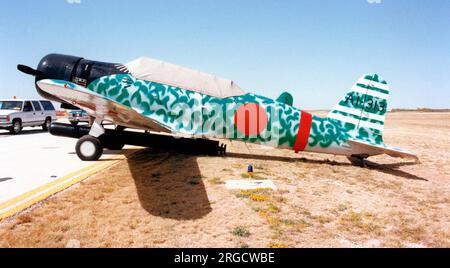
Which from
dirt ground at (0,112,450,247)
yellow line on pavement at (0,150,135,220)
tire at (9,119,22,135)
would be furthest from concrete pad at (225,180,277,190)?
tire at (9,119,22,135)

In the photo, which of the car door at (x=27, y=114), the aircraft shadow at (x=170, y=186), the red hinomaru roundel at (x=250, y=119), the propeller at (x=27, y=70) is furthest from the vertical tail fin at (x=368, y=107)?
the car door at (x=27, y=114)

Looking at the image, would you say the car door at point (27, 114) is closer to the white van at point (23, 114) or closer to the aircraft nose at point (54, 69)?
the white van at point (23, 114)

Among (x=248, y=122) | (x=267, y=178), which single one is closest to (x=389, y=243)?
(x=267, y=178)

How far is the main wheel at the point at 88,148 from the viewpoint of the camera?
8.08 meters

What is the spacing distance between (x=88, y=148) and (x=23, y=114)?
38.3 ft

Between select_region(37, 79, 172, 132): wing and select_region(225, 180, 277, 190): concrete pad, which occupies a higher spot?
select_region(37, 79, 172, 132): wing

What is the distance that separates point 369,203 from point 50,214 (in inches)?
225

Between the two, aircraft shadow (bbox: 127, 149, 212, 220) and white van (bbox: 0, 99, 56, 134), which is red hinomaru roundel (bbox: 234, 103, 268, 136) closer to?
aircraft shadow (bbox: 127, 149, 212, 220)

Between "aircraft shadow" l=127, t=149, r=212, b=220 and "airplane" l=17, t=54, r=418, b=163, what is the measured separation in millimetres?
1033

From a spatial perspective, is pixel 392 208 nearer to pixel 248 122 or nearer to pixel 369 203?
pixel 369 203

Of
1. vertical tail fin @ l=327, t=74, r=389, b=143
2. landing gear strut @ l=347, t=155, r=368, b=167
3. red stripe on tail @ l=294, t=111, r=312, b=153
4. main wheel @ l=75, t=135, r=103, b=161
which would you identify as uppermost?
vertical tail fin @ l=327, t=74, r=389, b=143

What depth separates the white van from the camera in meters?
15.3

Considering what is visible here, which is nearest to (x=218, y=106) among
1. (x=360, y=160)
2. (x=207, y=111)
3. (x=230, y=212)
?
(x=207, y=111)

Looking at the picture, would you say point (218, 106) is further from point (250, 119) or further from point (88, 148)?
point (88, 148)
